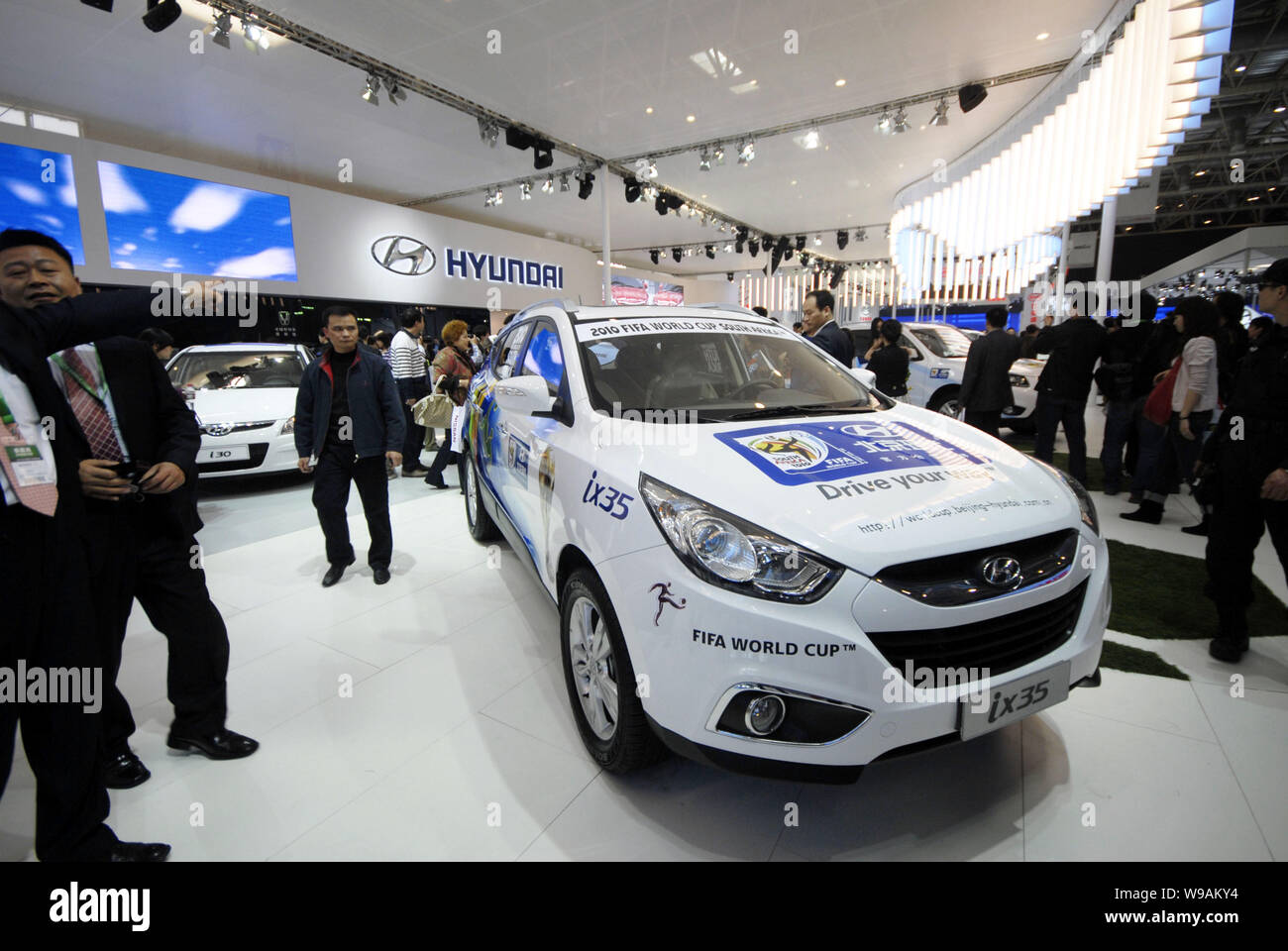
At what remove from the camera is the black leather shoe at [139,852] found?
5.09 feet

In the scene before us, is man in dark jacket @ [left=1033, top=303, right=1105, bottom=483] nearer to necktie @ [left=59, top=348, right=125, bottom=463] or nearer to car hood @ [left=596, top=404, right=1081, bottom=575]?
car hood @ [left=596, top=404, right=1081, bottom=575]

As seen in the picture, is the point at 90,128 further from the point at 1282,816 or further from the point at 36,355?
the point at 1282,816

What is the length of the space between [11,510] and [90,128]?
400 inches

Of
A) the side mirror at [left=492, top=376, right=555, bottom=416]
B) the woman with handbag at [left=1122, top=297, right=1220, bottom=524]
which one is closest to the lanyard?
the side mirror at [left=492, top=376, right=555, bottom=416]

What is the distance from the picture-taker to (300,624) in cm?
303

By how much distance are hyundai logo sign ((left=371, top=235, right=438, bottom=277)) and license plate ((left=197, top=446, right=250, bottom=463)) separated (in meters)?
6.96

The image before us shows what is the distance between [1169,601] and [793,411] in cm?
256

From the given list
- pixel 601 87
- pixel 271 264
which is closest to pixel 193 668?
pixel 601 87

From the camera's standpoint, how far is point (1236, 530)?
238 cm

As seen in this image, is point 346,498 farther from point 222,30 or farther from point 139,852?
point 222,30

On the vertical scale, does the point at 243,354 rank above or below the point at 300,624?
above

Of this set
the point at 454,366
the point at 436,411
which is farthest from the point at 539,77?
the point at 436,411

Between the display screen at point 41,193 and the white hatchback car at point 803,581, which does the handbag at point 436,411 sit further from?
the display screen at point 41,193

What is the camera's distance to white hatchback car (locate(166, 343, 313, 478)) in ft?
17.1
